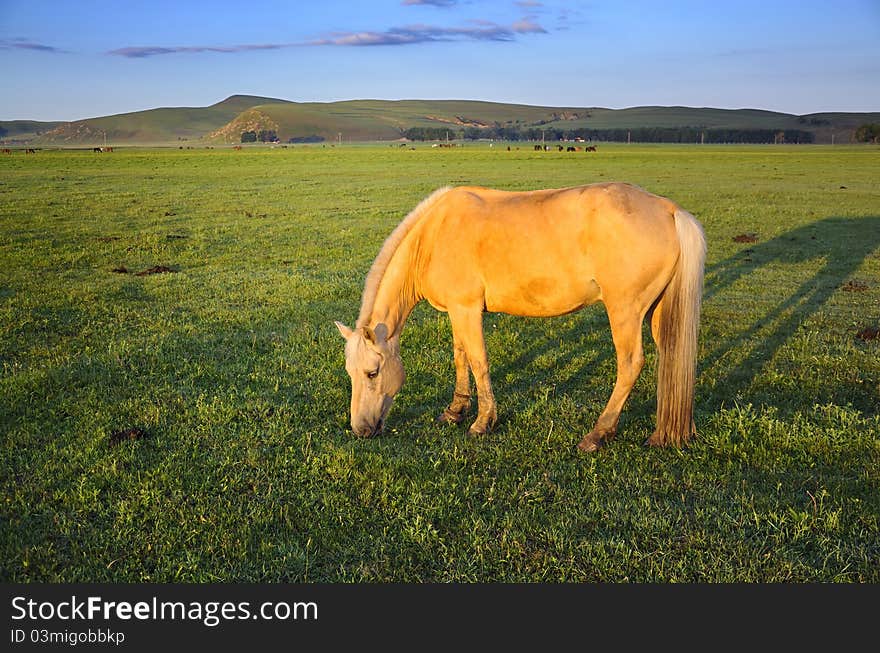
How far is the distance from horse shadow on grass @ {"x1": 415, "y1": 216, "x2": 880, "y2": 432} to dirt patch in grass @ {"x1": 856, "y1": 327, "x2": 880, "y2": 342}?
0.11 meters

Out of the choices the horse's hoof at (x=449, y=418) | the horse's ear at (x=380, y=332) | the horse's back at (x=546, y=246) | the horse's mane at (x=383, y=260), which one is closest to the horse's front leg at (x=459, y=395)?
the horse's hoof at (x=449, y=418)

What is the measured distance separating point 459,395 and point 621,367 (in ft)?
5.38

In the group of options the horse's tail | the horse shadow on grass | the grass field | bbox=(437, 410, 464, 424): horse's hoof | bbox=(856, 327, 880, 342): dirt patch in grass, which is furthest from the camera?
bbox=(856, 327, 880, 342): dirt patch in grass

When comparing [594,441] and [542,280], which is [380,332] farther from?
[594,441]

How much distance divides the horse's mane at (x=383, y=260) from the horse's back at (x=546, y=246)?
15 centimetres

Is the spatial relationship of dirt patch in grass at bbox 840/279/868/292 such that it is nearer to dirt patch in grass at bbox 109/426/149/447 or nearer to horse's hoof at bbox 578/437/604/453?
horse's hoof at bbox 578/437/604/453

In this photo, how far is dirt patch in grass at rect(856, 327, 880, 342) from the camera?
878 cm

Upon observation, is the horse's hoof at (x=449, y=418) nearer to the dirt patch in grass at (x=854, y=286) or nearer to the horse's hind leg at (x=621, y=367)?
the horse's hind leg at (x=621, y=367)

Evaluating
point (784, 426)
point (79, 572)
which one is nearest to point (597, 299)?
point (784, 426)

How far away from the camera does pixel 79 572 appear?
3.87 meters

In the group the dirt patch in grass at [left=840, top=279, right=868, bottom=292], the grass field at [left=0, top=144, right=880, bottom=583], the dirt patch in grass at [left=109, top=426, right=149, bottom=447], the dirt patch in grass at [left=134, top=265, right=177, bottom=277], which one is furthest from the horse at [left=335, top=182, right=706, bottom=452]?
the dirt patch in grass at [left=134, top=265, right=177, bottom=277]

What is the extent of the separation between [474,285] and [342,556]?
9.63 ft

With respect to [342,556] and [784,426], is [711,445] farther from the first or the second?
[342,556]

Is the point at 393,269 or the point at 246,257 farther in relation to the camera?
the point at 246,257
